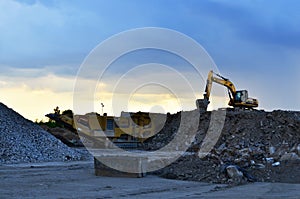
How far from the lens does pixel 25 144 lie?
26.0 metres

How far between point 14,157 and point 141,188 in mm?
11152

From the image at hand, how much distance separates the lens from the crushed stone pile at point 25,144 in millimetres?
24438

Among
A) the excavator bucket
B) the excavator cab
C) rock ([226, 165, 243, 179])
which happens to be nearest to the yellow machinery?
the excavator bucket

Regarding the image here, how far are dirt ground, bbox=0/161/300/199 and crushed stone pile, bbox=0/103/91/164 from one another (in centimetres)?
581

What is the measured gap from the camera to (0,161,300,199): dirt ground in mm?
13008

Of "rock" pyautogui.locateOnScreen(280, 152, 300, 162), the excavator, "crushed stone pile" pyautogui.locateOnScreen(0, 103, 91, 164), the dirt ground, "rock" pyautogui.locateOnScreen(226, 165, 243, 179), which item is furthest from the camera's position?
the excavator

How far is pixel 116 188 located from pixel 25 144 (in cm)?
1269

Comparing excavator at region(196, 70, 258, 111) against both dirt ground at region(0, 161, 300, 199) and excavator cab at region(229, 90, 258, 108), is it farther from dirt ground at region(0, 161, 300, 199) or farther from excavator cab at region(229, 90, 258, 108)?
dirt ground at region(0, 161, 300, 199)

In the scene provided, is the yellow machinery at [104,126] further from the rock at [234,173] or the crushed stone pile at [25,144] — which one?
the rock at [234,173]

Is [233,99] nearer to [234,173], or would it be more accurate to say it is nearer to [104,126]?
[104,126]

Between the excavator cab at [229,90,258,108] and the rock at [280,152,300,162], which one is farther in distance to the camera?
the excavator cab at [229,90,258,108]

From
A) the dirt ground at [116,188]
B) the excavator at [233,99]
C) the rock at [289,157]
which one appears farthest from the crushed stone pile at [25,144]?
the excavator at [233,99]

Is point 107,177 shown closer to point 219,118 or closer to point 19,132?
Answer: point 19,132

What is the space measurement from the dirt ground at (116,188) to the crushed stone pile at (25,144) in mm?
5811
